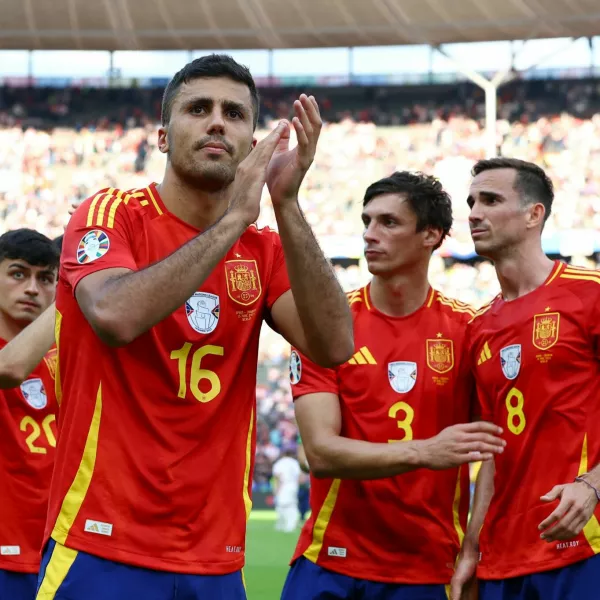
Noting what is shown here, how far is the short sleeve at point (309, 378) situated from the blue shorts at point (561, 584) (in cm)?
115

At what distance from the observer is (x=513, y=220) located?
525 cm

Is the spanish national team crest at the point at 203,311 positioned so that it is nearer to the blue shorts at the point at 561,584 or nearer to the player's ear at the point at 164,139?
the player's ear at the point at 164,139

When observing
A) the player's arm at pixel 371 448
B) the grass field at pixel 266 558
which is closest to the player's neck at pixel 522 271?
the player's arm at pixel 371 448

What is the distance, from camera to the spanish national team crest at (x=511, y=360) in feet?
15.8

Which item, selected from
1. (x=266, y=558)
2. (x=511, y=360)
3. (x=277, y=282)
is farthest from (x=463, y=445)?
(x=266, y=558)

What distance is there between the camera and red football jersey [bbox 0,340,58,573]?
5.63 m

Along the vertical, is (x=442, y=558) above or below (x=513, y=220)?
below

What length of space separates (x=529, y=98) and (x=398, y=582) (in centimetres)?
2572

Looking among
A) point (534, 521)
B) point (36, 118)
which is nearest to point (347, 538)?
point (534, 521)

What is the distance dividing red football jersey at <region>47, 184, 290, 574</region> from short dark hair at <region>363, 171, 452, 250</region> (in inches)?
83.5

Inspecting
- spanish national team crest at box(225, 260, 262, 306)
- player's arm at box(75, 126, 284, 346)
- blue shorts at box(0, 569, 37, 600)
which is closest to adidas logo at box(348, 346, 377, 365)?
spanish national team crest at box(225, 260, 262, 306)

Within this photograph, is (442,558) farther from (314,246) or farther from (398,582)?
(314,246)

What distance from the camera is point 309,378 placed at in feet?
16.4

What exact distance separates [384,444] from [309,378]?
1.97ft
